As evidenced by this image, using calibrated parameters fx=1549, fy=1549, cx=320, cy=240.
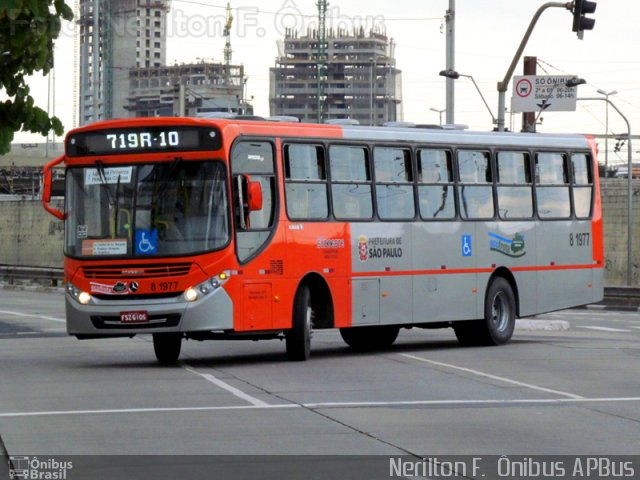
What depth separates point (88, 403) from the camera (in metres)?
14.7

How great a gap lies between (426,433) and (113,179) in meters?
8.08

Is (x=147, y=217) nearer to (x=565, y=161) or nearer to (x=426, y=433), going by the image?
(x=426, y=433)

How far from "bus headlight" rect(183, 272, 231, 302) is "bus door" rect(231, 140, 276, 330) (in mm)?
363

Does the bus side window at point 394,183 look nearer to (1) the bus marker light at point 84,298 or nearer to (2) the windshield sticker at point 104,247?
(2) the windshield sticker at point 104,247

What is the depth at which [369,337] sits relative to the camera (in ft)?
78.4

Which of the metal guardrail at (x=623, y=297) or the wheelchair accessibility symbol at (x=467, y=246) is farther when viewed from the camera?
the metal guardrail at (x=623, y=297)

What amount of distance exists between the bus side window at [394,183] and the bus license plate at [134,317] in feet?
14.8

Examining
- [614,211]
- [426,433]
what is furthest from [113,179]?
[614,211]

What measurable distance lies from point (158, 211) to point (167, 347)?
2.24 m

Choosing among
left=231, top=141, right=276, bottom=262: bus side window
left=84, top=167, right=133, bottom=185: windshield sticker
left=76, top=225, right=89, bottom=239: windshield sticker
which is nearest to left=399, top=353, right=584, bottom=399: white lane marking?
left=231, top=141, right=276, bottom=262: bus side window

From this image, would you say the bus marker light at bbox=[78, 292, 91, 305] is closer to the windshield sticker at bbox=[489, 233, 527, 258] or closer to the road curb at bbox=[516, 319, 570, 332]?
the windshield sticker at bbox=[489, 233, 527, 258]

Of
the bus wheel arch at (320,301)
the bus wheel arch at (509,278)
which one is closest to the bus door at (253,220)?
the bus wheel arch at (320,301)

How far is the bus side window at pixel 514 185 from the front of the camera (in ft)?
80.0

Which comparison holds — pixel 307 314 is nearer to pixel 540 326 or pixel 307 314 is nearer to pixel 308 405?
pixel 308 405
